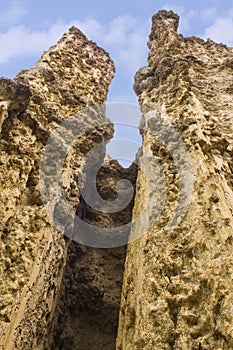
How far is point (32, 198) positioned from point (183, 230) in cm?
275

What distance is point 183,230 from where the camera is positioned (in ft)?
12.0

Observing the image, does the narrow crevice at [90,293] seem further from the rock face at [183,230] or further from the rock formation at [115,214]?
the rock face at [183,230]

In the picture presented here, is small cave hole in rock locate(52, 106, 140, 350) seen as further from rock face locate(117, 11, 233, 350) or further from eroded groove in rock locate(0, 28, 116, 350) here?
rock face locate(117, 11, 233, 350)

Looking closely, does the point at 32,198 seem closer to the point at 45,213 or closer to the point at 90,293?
the point at 45,213

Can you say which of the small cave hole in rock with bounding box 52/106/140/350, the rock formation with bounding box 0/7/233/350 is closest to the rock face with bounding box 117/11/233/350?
the rock formation with bounding box 0/7/233/350

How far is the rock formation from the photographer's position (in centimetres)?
316

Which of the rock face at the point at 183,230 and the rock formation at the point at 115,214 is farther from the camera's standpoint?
the rock formation at the point at 115,214

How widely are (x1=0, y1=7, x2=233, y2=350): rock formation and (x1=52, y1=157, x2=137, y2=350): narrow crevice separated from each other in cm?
3

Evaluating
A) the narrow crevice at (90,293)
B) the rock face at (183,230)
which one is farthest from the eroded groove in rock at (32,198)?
the rock face at (183,230)

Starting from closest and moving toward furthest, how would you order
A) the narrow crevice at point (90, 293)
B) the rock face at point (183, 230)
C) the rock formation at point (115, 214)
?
the rock face at point (183, 230)
the rock formation at point (115, 214)
the narrow crevice at point (90, 293)

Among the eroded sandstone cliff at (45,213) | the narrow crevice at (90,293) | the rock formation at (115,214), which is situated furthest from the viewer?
the narrow crevice at (90,293)

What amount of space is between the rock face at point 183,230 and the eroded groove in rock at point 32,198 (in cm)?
135

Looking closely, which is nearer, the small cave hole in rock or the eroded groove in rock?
the eroded groove in rock

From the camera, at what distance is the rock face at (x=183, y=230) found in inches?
113
